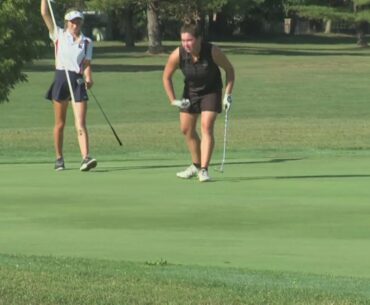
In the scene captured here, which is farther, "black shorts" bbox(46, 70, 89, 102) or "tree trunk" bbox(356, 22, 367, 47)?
"tree trunk" bbox(356, 22, 367, 47)

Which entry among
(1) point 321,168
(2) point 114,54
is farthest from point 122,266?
(2) point 114,54

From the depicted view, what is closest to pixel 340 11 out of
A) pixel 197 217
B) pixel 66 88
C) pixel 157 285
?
pixel 66 88

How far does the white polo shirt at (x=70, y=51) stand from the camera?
13.7 meters

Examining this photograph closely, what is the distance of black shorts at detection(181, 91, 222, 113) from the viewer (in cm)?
1278

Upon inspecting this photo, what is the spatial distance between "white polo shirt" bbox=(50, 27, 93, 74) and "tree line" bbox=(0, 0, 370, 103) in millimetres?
1266

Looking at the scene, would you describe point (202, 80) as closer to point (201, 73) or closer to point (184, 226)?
point (201, 73)

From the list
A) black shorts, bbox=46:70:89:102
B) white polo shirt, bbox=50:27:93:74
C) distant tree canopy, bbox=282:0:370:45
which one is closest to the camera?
white polo shirt, bbox=50:27:93:74

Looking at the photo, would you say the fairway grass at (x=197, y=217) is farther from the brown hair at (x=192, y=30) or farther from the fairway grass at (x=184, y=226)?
the brown hair at (x=192, y=30)

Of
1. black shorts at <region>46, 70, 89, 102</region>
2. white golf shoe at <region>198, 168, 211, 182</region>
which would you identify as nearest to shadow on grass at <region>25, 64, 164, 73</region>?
black shorts at <region>46, 70, 89, 102</region>

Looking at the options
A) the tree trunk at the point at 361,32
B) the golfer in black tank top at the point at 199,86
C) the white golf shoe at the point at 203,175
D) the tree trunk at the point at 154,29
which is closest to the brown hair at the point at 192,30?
the golfer in black tank top at the point at 199,86

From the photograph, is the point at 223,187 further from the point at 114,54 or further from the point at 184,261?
the point at 114,54

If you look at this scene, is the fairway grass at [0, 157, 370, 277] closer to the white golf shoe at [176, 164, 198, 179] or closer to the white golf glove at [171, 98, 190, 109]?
the white golf shoe at [176, 164, 198, 179]

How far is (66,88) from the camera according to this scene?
1398 centimetres

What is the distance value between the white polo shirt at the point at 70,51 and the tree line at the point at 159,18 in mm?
1266
